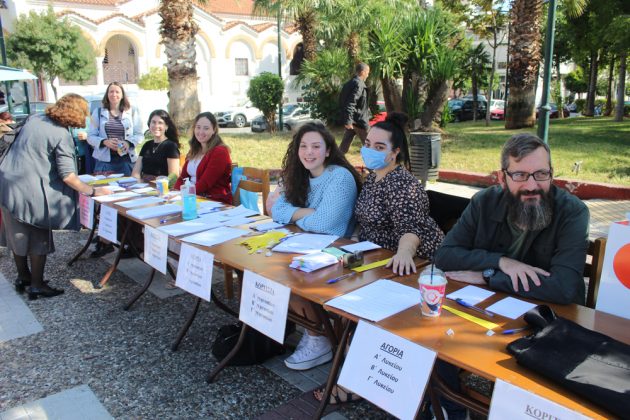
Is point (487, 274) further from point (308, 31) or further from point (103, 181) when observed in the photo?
point (308, 31)

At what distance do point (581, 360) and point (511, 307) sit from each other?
519 millimetres

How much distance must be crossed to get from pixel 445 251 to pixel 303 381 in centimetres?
116

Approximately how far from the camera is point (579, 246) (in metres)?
2.13

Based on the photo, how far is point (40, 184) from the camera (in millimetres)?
4055

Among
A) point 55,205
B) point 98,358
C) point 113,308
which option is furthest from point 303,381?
point 55,205

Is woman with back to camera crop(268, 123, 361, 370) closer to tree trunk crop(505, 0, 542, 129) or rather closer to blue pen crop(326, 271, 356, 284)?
blue pen crop(326, 271, 356, 284)

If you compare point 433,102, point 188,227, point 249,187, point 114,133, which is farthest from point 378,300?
point 433,102

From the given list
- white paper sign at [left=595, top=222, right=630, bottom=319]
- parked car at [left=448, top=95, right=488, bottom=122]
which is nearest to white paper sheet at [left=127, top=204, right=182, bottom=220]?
white paper sign at [left=595, top=222, right=630, bottom=319]

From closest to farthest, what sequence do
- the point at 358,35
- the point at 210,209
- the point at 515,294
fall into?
the point at 515,294 < the point at 210,209 < the point at 358,35

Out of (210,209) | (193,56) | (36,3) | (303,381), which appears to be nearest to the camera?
(303,381)

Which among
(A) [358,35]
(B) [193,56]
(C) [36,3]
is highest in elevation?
(C) [36,3]

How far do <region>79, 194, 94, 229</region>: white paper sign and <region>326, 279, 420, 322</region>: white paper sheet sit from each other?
314 centimetres

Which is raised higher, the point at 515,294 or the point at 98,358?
the point at 515,294

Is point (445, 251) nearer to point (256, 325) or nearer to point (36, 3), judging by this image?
point (256, 325)
